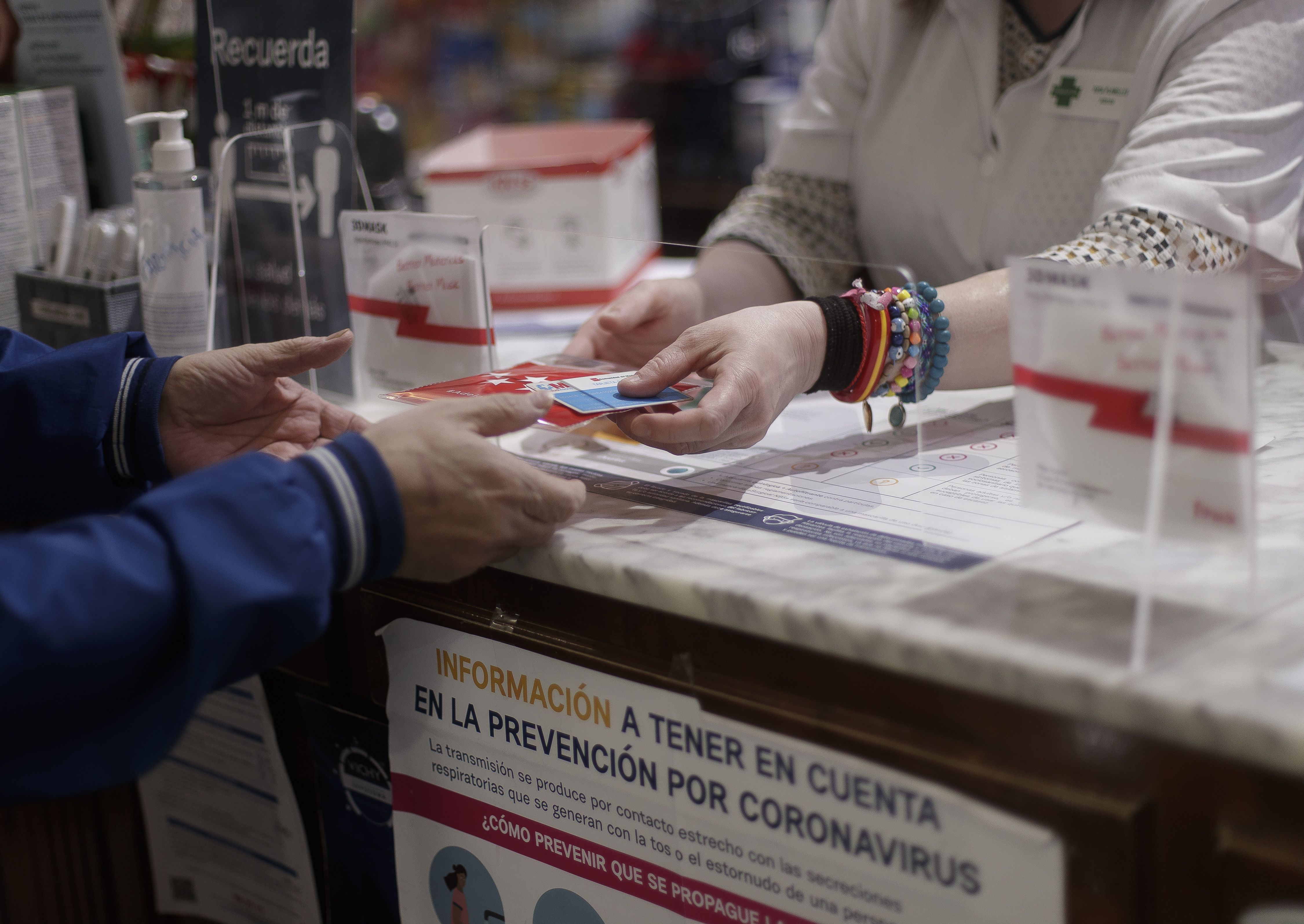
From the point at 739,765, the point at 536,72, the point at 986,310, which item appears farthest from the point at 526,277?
the point at 536,72

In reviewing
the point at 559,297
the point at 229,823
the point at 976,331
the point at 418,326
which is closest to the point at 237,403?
the point at 418,326

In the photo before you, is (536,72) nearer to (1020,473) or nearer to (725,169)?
(725,169)

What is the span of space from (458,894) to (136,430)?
1.92ft

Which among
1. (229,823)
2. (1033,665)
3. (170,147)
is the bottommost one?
(229,823)

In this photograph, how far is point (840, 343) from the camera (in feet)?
3.67

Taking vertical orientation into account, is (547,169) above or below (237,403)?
above

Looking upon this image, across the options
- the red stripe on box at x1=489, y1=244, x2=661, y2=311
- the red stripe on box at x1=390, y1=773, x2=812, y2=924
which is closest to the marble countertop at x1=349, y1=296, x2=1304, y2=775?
the red stripe on box at x1=390, y1=773, x2=812, y2=924

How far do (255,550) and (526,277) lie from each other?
132 centimetres

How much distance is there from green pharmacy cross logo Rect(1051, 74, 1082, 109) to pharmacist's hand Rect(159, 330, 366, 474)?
2.98 feet

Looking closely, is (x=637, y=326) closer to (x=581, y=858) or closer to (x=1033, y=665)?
(x=581, y=858)

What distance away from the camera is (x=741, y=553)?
90 cm

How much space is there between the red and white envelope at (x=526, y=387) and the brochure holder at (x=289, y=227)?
34 centimetres

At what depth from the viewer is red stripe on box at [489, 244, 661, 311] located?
2.04m

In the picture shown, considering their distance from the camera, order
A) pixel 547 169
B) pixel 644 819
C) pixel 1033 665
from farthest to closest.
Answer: pixel 547 169 < pixel 644 819 < pixel 1033 665
